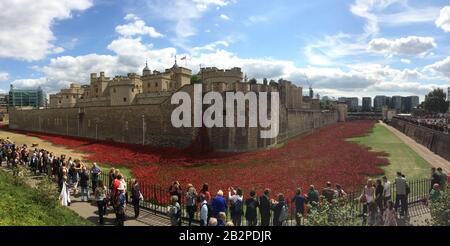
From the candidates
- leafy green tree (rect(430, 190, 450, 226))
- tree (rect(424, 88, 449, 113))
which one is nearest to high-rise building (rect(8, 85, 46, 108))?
tree (rect(424, 88, 449, 113))

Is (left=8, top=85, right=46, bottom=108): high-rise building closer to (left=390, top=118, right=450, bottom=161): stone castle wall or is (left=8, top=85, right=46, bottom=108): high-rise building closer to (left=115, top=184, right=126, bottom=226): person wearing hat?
(left=390, top=118, right=450, bottom=161): stone castle wall

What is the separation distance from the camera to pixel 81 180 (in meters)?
14.1

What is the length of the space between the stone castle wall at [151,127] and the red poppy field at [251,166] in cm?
157

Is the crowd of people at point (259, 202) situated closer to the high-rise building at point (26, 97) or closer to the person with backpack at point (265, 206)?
the person with backpack at point (265, 206)

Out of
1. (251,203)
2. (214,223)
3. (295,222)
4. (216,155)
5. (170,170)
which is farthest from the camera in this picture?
(216,155)

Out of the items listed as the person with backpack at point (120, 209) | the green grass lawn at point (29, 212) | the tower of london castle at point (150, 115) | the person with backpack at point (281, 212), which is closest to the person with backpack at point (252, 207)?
the person with backpack at point (281, 212)

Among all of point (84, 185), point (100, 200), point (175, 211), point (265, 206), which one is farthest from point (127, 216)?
point (265, 206)

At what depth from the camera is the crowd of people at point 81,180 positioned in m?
11.5

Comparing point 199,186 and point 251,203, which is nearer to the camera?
point 251,203

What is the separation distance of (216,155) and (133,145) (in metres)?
11.1

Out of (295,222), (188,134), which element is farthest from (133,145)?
(295,222)

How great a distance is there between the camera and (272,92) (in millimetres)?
34312
